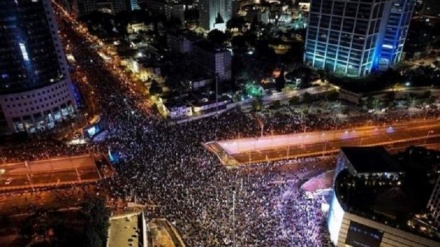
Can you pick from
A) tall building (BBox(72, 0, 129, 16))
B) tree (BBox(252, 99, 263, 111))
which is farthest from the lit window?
tall building (BBox(72, 0, 129, 16))

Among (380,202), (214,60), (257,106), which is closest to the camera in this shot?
(380,202)

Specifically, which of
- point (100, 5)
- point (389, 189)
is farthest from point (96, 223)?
point (100, 5)

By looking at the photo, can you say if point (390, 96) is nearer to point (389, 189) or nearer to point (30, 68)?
point (389, 189)

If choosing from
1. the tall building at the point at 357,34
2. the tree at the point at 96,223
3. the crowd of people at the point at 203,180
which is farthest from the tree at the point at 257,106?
the tree at the point at 96,223

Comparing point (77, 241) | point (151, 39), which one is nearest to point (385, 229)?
point (77, 241)

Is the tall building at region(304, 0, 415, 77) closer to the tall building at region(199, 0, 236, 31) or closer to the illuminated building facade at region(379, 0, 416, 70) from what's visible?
the illuminated building facade at region(379, 0, 416, 70)

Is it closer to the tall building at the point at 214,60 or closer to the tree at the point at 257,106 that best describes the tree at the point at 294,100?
the tree at the point at 257,106

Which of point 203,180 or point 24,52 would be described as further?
point 24,52
